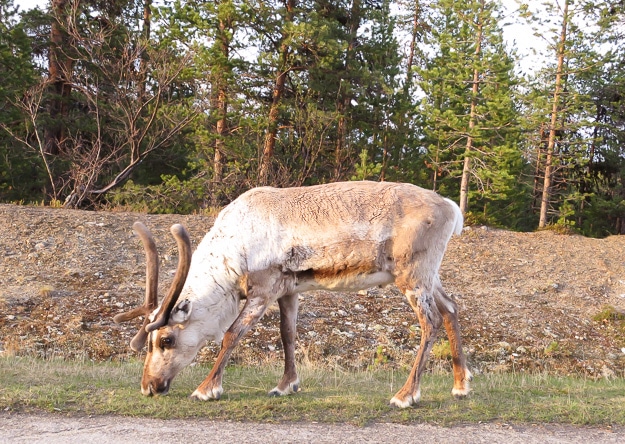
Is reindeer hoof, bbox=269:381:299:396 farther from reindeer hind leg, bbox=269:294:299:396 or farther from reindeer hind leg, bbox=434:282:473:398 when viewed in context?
reindeer hind leg, bbox=434:282:473:398

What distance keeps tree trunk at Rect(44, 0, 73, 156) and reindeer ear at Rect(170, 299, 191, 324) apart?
18.3 meters

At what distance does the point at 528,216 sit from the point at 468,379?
89.5 ft

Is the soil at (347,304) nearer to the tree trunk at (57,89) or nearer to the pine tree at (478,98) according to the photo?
the pine tree at (478,98)

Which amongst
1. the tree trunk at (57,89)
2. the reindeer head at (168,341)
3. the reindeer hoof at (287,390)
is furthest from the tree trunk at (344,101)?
the reindeer head at (168,341)

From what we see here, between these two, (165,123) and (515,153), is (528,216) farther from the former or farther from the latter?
(165,123)

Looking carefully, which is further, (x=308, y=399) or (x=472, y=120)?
(x=472, y=120)

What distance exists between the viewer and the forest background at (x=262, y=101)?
62.4ft

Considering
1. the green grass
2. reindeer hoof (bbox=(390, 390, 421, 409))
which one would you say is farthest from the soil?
reindeer hoof (bbox=(390, 390, 421, 409))

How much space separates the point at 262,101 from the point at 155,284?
14.7m

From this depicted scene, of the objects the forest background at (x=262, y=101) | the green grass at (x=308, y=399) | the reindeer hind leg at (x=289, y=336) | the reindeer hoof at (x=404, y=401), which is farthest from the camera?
the forest background at (x=262, y=101)

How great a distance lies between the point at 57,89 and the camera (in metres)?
25.0

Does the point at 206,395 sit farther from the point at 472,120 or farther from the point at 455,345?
the point at 472,120

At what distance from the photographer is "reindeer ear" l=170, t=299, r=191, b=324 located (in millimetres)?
6219

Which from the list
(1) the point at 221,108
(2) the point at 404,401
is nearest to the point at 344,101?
(1) the point at 221,108
